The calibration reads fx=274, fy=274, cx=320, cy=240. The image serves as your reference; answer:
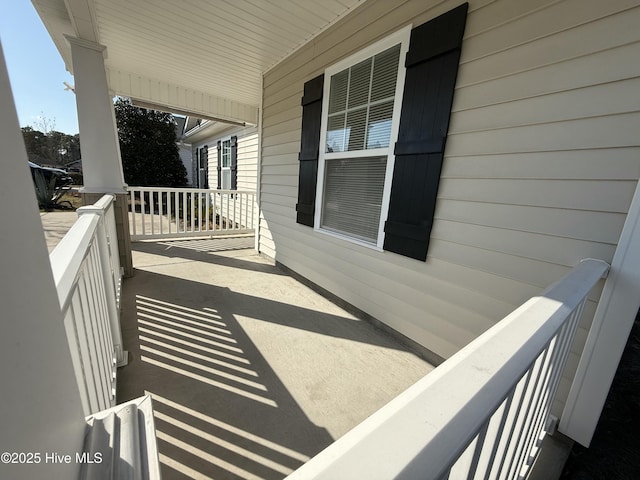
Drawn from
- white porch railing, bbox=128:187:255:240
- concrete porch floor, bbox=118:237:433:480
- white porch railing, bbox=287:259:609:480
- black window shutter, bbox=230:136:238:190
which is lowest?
concrete porch floor, bbox=118:237:433:480

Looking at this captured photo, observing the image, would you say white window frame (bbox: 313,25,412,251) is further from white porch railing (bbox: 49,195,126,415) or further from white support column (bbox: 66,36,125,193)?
white support column (bbox: 66,36,125,193)

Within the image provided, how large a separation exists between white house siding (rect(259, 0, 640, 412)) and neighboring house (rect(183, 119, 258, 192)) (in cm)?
454

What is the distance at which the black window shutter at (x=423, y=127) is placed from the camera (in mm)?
1859

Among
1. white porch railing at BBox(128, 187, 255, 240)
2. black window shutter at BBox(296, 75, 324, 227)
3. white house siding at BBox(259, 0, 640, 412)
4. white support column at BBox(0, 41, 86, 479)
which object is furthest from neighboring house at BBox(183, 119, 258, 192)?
white support column at BBox(0, 41, 86, 479)

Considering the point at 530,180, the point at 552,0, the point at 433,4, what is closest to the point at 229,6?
the point at 433,4

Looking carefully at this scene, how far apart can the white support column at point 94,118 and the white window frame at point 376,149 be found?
227 cm

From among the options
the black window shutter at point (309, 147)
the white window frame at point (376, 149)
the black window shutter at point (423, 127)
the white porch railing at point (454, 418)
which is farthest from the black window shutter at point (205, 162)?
the white porch railing at point (454, 418)

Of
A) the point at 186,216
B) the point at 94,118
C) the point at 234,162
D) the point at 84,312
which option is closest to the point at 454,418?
the point at 84,312

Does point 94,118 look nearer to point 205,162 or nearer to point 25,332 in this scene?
point 25,332

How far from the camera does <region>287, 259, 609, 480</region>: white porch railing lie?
1.07 feet

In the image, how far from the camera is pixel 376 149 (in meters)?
2.46

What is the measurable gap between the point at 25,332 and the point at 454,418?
2.05 ft

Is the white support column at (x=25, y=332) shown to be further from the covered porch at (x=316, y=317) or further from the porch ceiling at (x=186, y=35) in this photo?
the porch ceiling at (x=186, y=35)

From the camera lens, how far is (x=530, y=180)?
155 cm
